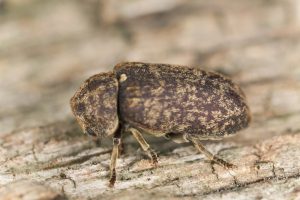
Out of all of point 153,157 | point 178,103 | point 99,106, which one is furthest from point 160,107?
point 99,106

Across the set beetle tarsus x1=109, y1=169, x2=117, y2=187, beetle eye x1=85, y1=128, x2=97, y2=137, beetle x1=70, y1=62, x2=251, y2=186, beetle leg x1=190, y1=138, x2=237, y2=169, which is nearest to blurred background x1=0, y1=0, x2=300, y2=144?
beetle eye x1=85, y1=128, x2=97, y2=137

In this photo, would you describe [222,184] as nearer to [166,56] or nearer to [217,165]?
[217,165]

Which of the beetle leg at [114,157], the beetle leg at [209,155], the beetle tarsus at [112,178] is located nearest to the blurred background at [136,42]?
the beetle leg at [114,157]

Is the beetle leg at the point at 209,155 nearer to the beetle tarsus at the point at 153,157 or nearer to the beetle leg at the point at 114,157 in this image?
the beetle tarsus at the point at 153,157

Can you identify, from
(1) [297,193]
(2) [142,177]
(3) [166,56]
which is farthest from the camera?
(3) [166,56]

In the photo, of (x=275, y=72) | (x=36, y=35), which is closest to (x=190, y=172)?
(x=275, y=72)

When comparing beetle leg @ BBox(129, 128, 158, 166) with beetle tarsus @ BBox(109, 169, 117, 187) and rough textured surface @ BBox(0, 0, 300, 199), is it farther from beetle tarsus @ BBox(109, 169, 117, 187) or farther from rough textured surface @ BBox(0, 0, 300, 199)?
beetle tarsus @ BBox(109, 169, 117, 187)

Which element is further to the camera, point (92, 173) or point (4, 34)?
point (4, 34)

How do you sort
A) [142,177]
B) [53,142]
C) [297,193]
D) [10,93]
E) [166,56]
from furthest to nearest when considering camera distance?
[166,56] → [10,93] → [53,142] → [142,177] → [297,193]
